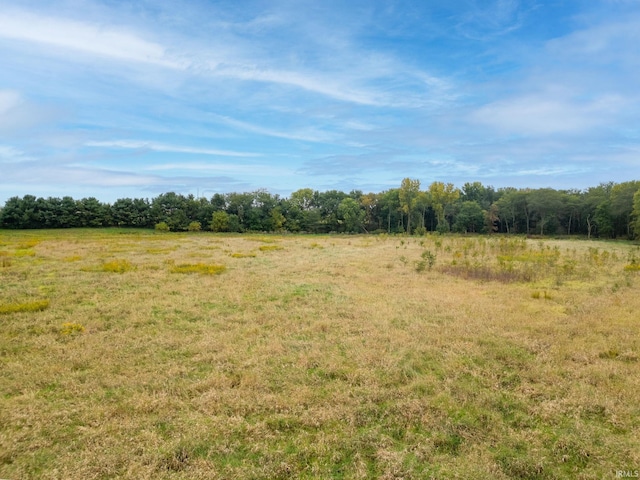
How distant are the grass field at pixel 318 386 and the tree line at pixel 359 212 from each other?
5569 centimetres

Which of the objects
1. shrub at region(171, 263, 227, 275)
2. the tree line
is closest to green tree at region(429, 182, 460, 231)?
the tree line

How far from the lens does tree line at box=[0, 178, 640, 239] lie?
212ft

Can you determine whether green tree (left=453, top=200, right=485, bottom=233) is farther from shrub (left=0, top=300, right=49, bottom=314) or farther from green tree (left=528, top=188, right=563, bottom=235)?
shrub (left=0, top=300, right=49, bottom=314)

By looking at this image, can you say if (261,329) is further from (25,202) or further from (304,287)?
(25,202)

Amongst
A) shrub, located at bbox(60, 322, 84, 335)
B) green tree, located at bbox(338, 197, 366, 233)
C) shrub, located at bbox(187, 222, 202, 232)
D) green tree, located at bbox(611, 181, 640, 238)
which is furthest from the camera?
green tree, located at bbox(338, 197, 366, 233)

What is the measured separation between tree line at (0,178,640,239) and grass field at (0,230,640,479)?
55694 millimetres

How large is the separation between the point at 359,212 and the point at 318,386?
7837 cm

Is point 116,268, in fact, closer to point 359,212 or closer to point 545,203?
point 359,212

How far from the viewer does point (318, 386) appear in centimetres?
637

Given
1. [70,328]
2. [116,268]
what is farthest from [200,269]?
[70,328]

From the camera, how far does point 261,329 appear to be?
9547 mm

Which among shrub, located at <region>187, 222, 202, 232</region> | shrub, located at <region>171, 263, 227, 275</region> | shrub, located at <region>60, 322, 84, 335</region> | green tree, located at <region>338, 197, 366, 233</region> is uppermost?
green tree, located at <region>338, 197, 366, 233</region>

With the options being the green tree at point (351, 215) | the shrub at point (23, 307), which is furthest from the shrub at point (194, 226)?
the shrub at point (23, 307)

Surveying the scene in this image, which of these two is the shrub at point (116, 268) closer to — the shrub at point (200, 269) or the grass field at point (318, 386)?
the shrub at point (200, 269)
